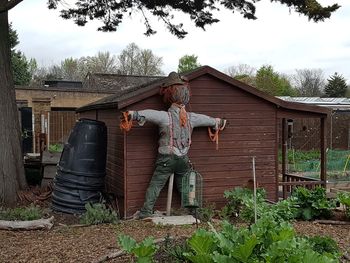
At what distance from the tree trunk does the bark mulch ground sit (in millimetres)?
1899

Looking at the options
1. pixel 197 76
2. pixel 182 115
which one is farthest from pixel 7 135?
pixel 197 76

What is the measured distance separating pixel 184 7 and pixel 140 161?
142 inches

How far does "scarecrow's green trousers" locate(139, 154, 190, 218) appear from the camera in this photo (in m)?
8.19

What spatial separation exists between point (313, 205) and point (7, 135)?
5.79m

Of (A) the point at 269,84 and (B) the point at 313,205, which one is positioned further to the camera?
(A) the point at 269,84

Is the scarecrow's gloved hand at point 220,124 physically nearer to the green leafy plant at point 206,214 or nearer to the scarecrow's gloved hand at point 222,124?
the scarecrow's gloved hand at point 222,124

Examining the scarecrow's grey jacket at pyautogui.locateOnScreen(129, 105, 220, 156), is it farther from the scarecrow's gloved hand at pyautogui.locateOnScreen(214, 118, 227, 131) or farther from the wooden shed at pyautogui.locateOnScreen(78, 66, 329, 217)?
the scarecrow's gloved hand at pyautogui.locateOnScreen(214, 118, 227, 131)

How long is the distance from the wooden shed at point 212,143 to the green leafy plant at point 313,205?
134 centimetres

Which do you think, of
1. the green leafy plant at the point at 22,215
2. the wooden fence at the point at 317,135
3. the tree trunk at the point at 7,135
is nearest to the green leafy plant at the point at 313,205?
the green leafy plant at the point at 22,215

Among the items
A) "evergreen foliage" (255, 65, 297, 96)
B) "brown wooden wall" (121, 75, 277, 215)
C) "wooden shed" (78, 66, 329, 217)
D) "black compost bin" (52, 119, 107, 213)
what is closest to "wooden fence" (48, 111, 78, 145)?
"wooden shed" (78, 66, 329, 217)

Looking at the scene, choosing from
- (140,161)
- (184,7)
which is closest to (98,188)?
(140,161)

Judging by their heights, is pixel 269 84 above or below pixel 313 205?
above

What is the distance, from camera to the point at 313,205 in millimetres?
7977

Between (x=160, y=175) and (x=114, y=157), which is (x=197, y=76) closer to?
(x=160, y=175)
